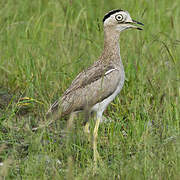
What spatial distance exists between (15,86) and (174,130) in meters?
2.60

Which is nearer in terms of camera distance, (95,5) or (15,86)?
(15,86)

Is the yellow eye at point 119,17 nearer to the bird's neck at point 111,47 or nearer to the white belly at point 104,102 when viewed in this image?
the bird's neck at point 111,47

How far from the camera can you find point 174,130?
13.9 feet

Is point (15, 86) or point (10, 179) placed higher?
point (15, 86)

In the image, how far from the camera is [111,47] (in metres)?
5.37

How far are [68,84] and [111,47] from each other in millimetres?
921

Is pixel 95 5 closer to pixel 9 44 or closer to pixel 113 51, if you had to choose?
pixel 9 44

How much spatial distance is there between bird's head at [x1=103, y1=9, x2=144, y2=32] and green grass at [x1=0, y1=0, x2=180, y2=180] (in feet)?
0.59

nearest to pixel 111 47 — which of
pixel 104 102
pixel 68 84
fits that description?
pixel 104 102

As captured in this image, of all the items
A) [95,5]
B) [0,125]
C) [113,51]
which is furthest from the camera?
[95,5]

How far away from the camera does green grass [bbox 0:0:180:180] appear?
12.4ft

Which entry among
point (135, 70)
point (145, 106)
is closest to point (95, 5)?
point (135, 70)

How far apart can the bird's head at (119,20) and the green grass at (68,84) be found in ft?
0.59

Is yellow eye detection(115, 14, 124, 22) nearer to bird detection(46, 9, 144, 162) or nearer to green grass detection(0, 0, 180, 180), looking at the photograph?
bird detection(46, 9, 144, 162)
